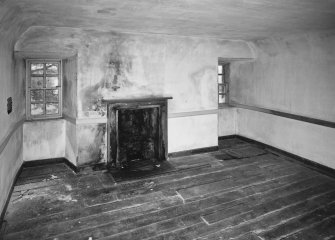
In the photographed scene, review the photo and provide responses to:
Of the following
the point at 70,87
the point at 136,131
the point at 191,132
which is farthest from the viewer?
the point at 191,132

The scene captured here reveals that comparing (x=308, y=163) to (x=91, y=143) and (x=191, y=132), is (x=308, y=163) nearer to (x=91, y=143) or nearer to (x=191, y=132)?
(x=191, y=132)

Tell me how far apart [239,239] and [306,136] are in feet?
12.7

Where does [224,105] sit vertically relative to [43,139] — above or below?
above

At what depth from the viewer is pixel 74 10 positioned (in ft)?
12.8

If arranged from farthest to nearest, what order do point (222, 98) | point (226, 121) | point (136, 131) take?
point (222, 98) < point (226, 121) < point (136, 131)

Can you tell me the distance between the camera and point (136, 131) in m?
6.38

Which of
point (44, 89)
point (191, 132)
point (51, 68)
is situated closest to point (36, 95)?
point (44, 89)

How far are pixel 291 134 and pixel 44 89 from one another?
6.28 m

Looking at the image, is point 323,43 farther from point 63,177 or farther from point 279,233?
point 63,177

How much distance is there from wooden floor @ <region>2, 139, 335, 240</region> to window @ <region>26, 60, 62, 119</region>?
132cm

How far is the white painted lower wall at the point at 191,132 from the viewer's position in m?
6.68

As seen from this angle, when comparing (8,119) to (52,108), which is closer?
(8,119)

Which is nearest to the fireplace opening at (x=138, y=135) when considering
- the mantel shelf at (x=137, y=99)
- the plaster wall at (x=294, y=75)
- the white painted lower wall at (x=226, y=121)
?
the mantel shelf at (x=137, y=99)

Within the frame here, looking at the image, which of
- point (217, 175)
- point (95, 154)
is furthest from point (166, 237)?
point (95, 154)
